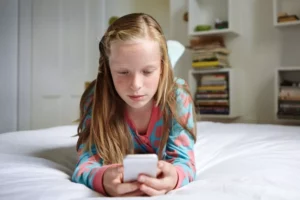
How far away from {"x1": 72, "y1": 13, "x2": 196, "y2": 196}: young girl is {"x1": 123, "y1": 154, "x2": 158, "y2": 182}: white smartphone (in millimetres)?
25

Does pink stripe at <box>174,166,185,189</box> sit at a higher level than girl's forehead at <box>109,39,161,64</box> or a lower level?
lower

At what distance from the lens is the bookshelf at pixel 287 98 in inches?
79.0

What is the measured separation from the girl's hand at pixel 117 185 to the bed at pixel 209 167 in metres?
0.03

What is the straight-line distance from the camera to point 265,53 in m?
2.32

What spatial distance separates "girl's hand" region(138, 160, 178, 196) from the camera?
0.56m

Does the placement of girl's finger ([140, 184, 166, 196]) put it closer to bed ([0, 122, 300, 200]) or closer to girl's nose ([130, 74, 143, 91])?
bed ([0, 122, 300, 200])

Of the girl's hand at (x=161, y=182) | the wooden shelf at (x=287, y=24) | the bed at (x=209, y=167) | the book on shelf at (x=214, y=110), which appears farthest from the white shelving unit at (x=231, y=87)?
the girl's hand at (x=161, y=182)

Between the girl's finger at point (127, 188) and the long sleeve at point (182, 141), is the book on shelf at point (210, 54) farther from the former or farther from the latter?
the girl's finger at point (127, 188)

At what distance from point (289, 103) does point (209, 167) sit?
1375 mm

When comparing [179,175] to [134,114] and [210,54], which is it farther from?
[210,54]

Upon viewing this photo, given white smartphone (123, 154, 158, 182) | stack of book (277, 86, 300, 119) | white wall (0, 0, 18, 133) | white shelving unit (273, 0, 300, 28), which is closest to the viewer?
white smartphone (123, 154, 158, 182)

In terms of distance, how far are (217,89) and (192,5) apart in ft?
2.25

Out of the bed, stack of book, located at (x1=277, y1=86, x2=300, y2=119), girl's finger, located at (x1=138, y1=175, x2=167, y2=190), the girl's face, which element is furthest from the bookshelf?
girl's finger, located at (x1=138, y1=175, x2=167, y2=190)

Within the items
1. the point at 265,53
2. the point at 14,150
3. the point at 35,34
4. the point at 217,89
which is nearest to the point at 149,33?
the point at 14,150
